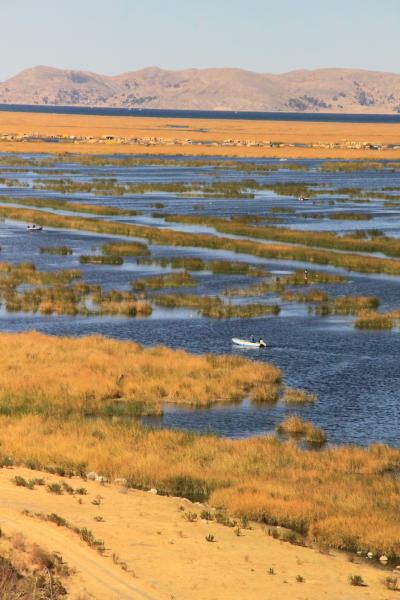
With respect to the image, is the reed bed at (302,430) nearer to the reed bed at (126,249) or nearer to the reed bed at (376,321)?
the reed bed at (376,321)

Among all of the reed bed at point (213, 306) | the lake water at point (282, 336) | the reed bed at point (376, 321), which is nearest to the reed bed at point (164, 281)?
the lake water at point (282, 336)

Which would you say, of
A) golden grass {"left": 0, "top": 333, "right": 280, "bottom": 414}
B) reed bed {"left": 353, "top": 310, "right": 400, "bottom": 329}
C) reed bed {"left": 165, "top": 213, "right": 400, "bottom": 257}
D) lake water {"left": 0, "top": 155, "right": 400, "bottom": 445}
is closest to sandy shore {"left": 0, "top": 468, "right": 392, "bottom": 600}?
lake water {"left": 0, "top": 155, "right": 400, "bottom": 445}

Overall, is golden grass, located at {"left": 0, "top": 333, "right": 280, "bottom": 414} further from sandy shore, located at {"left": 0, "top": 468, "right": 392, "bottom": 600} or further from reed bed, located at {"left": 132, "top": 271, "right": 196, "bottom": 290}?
reed bed, located at {"left": 132, "top": 271, "right": 196, "bottom": 290}

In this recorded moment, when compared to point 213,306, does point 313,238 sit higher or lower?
higher

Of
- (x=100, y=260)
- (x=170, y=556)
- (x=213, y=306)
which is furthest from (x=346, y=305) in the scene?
(x=170, y=556)

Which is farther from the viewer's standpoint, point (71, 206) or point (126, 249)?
point (71, 206)

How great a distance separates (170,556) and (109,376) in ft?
62.0

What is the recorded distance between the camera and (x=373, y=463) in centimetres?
3269

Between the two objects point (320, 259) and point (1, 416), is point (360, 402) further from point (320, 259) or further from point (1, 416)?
point (320, 259)

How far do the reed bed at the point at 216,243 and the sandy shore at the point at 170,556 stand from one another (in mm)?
50437

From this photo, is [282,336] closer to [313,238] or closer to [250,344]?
[250,344]

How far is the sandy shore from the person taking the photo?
22984 millimetres

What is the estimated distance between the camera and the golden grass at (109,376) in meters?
40.7

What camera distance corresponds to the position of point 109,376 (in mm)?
43500
